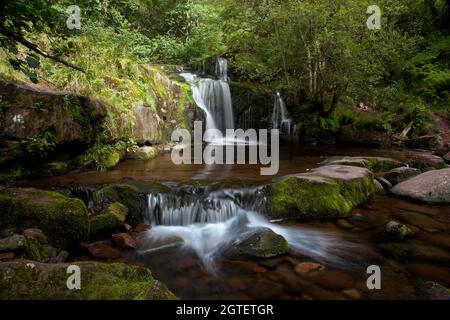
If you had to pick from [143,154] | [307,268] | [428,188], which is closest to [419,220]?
[428,188]

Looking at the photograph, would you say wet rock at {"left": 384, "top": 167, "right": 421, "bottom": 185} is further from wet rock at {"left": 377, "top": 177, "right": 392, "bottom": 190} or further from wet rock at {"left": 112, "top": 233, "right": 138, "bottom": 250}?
wet rock at {"left": 112, "top": 233, "right": 138, "bottom": 250}

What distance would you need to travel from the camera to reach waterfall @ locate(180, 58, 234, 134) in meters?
13.3

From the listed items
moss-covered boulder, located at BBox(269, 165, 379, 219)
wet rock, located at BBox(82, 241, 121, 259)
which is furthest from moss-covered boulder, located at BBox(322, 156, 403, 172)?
wet rock, located at BBox(82, 241, 121, 259)

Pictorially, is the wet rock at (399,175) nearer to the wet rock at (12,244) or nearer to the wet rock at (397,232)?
the wet rock at (397,232)

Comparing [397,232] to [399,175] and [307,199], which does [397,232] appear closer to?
[307,199]

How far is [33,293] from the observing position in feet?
8.18

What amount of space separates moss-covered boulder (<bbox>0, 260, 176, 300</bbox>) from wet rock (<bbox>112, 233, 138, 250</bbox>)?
1758 mm

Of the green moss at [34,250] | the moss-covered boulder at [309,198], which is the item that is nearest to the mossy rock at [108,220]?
the green moss at [34,250]

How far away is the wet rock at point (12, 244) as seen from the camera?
11.3ft

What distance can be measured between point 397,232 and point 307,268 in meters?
1.74

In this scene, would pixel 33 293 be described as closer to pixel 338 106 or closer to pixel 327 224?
pixel 327 224

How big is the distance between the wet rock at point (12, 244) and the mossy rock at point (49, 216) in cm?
70

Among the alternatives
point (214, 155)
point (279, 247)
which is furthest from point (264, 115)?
point (279, 247)

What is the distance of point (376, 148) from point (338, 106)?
290 centimetres
